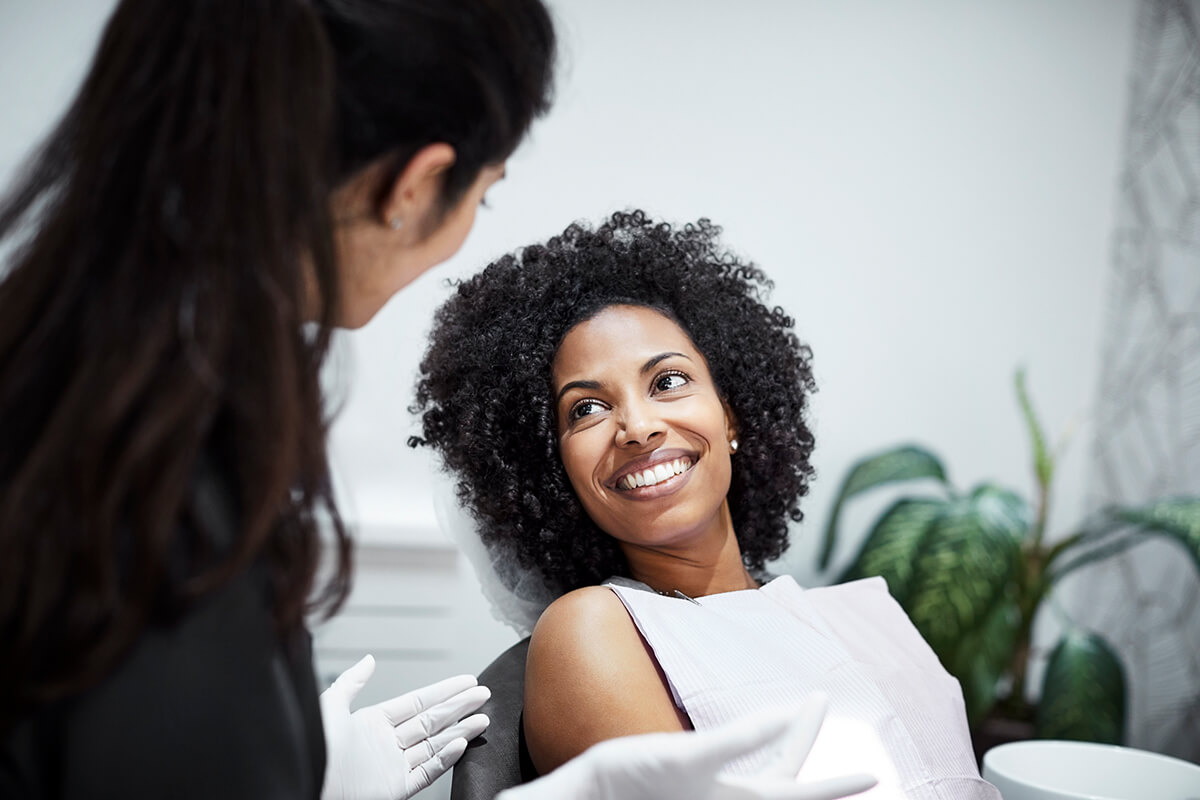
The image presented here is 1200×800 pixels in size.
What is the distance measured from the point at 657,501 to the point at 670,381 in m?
0.18

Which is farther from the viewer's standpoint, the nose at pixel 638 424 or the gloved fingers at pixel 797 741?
the nose at pixel 638 424

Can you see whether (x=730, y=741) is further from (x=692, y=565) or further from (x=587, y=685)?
(x=692, y=565)

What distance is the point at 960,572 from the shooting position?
7.25ft

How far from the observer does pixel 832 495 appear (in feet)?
8.86

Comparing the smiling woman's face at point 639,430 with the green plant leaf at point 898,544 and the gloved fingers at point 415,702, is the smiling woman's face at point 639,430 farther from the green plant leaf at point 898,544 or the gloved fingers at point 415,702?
the green plant leaf at point 898,544

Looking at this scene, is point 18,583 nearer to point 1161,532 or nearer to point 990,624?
point 990,624

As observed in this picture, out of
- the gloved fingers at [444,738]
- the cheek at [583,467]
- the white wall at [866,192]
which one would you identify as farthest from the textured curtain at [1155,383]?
the gloved fingers at [444,738]

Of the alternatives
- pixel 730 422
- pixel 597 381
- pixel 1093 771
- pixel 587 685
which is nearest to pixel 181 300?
pixel 587 685

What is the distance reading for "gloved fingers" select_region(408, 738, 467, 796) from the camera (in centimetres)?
130

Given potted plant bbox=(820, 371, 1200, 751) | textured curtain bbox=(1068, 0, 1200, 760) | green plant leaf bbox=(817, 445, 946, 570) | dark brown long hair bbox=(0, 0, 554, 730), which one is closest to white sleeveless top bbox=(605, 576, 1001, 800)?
dark brown long hair bbox=(0, 0, 554, 730)

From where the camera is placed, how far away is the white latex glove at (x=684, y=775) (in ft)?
2.86

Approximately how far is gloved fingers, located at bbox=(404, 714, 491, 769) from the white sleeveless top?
9.8 inches

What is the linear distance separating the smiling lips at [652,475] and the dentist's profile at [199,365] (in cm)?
59

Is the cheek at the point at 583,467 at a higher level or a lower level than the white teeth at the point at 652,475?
higher
